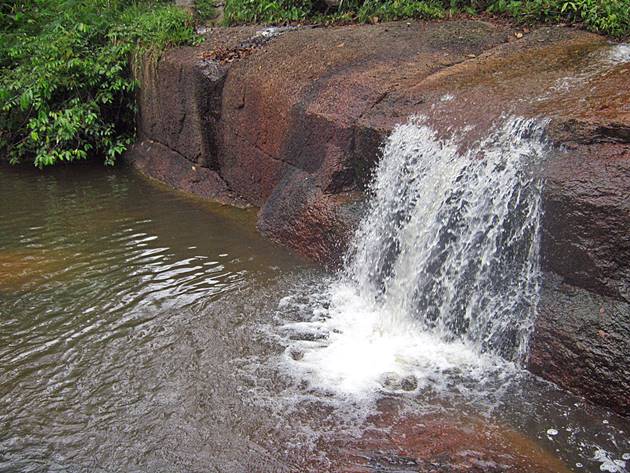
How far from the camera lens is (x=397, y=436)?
3709 millimetres

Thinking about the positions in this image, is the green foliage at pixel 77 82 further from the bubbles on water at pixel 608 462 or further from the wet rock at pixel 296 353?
the bubbles on water at pixel 608 462

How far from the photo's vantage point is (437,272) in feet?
16.7

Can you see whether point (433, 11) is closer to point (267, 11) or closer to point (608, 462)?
point (267, 11)

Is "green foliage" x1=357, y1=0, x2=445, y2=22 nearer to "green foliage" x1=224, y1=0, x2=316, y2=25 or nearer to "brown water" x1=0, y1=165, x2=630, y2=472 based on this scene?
"green foliage" x1=224, y1=0, x2=316, y2=25

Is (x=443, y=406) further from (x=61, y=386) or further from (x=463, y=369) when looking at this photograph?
(x=61, y=386)

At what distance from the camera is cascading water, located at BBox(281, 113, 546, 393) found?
4473 mm

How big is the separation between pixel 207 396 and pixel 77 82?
6750 mm

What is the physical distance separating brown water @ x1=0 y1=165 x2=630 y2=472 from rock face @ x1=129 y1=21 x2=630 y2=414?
0.44 meters

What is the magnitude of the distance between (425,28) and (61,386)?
5.39m

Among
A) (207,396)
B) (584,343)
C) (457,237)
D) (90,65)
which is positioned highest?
(90,65)

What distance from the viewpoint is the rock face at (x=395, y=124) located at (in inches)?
161

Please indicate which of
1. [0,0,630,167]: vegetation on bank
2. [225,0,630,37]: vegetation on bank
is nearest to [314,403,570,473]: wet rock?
[225,0,630,37]: vegetation on bank

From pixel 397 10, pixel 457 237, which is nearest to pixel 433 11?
pixel 397 10

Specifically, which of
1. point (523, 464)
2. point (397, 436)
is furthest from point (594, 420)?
point (397, 436)
